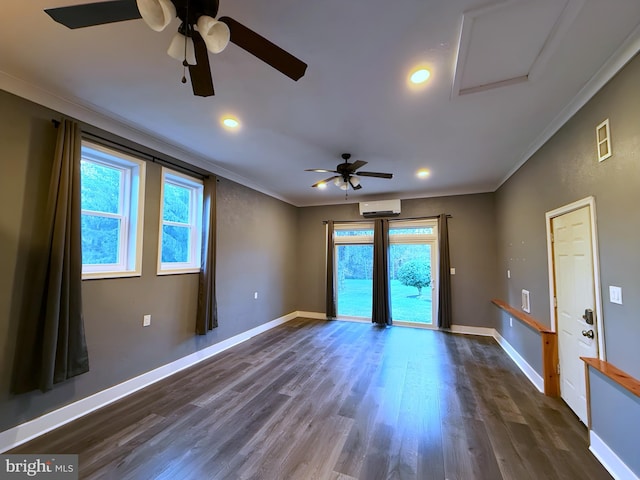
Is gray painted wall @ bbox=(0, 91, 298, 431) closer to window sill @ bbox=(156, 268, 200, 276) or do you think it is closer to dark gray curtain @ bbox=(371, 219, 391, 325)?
window sill @ bbox=(156, 268, 200, 276)

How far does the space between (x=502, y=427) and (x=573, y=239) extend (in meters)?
1.76

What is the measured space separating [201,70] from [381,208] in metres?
4.53

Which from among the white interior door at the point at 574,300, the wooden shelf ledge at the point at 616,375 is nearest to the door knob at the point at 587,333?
the white interior door at the point at 574,300

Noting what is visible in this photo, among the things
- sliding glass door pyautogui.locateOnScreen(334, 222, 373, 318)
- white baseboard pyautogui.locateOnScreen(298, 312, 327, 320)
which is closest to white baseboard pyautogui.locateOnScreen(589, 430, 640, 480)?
sliding glass door pyautogui.locateOnScreen(334, 222, 373, 318)

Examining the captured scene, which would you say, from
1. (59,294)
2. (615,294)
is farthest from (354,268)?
(59,294)

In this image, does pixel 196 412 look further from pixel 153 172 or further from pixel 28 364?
pixel 153 172

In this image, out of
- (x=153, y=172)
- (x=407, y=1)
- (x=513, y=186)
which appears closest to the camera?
(x=407, y=1)

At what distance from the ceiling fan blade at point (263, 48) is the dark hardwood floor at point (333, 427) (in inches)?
97.8

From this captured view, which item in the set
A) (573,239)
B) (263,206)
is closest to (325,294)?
(263,206)

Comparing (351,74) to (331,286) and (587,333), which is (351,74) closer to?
(587,333)

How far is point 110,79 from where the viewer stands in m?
2.02

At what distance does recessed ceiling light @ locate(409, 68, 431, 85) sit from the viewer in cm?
188

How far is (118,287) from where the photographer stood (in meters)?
2.67

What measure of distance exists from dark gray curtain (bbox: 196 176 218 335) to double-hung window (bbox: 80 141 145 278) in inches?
32.8
